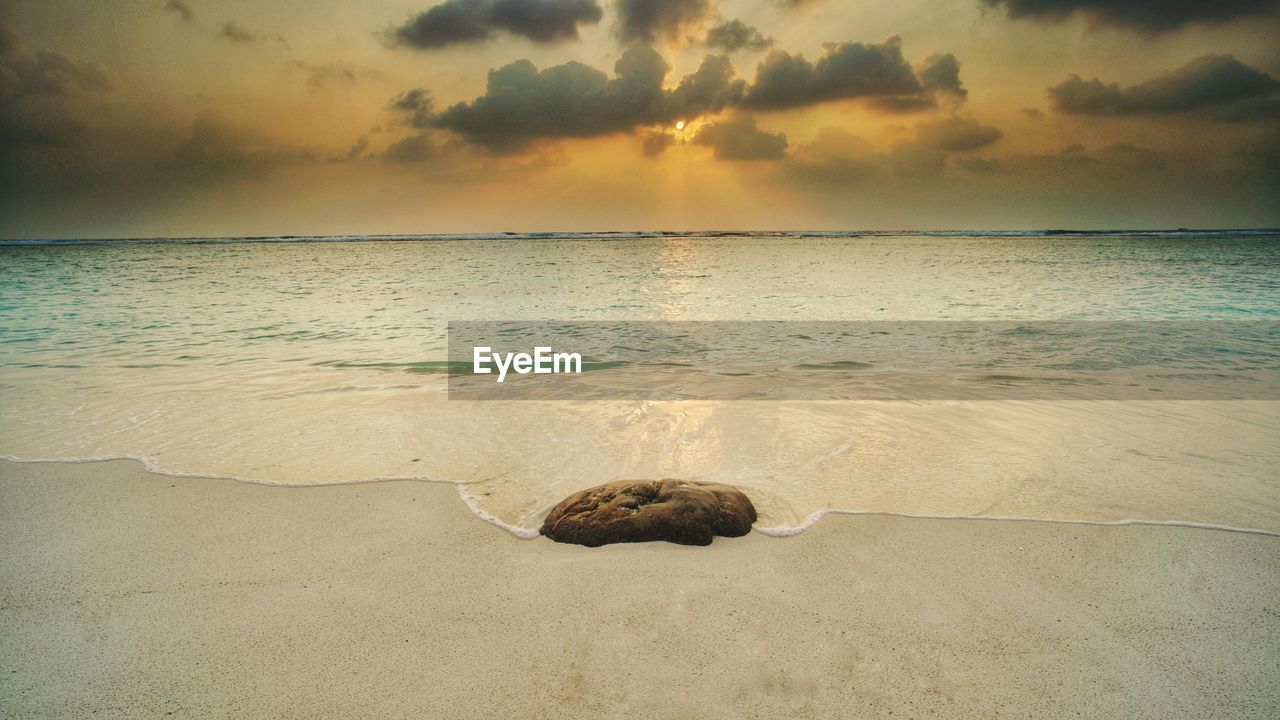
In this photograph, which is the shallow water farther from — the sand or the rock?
the sand

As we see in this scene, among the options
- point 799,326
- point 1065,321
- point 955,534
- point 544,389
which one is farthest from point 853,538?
point 1065,321

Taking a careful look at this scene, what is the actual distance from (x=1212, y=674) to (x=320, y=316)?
15552 mm

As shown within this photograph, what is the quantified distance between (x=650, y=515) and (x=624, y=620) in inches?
32.4

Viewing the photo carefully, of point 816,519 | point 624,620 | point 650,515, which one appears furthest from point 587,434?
point 624,620

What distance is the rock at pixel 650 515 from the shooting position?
3.21 m

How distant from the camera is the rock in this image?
10.5ft

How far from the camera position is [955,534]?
3.26 meters

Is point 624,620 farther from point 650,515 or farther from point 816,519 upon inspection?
point 816,519

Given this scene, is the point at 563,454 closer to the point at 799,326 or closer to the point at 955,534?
the point at 955,534

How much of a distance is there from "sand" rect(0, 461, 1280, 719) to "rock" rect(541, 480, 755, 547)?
98 mm

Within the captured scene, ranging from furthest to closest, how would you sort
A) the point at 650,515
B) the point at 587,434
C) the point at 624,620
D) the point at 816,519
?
1. the point at 587,434
2. the point at 816,519
3. the point at 650,515
4. the point at 624,620

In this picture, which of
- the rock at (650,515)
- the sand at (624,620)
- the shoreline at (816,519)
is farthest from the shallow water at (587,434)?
the sand at (624,620)

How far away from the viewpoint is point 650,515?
328cm

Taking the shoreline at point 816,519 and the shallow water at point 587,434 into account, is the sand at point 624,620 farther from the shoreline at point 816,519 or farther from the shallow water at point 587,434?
the shallow water at point 587,434
